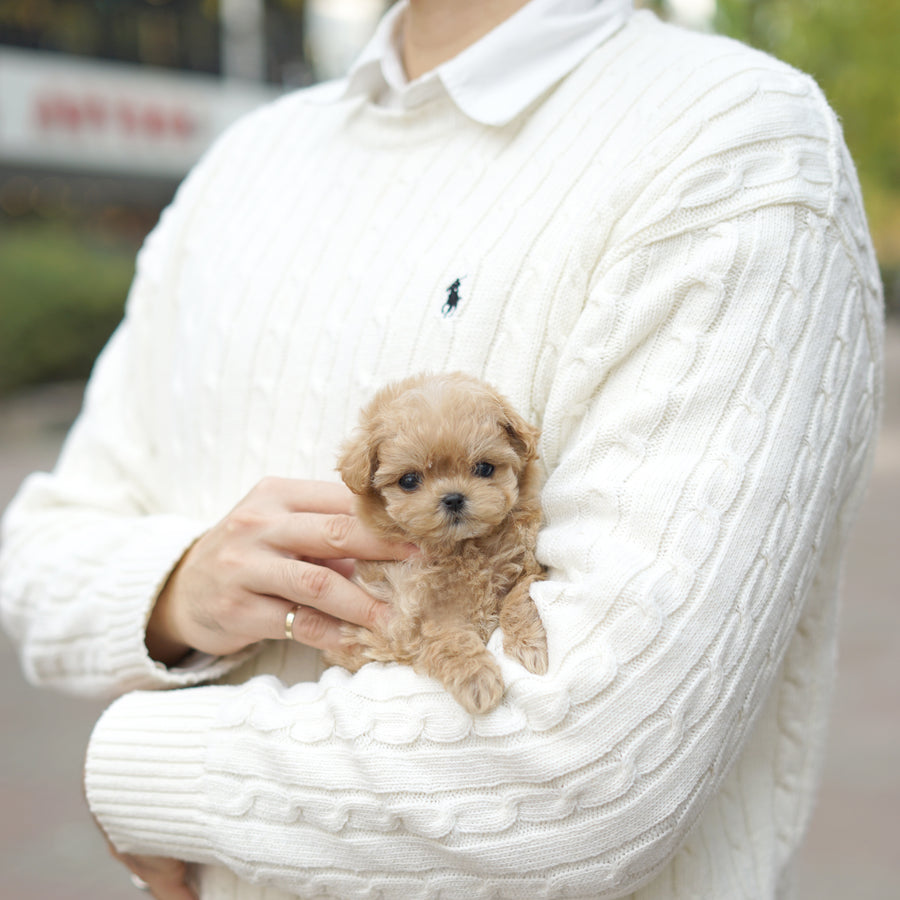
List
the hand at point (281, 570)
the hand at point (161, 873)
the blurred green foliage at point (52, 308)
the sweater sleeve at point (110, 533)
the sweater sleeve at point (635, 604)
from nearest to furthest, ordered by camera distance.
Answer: the sweater sleeve at point (635, 604)
the hand at point (281, 570)
the hand at point (161, 873)
the sweater sleeve at point (110, 533)
the blurred green foliage at point (52, 308)

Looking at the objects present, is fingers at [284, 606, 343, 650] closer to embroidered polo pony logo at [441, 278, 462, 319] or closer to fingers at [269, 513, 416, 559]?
fingers at [269, 513, 416, 559]

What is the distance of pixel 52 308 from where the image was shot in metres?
16.3

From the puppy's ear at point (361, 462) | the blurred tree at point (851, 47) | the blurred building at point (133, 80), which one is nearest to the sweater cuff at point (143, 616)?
the puppy's ear at point (361, 462)

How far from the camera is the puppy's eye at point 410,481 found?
5.60ft

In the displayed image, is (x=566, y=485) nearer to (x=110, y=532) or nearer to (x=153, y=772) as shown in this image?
(x=153, y=772)

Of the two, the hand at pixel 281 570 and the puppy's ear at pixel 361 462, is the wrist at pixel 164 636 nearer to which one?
the hand at pixel 281 570

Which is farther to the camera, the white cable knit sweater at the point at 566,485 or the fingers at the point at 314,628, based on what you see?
the fingers at the point at 314,628

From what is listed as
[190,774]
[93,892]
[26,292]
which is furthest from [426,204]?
[26,292]

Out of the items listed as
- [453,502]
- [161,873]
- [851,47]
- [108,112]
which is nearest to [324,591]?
[453,502]

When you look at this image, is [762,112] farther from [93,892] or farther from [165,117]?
[165,117]

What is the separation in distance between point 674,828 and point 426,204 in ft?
3.96

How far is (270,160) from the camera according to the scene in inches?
92.9

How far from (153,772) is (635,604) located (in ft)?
3.00

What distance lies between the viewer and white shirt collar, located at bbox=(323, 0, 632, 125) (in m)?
1.92
